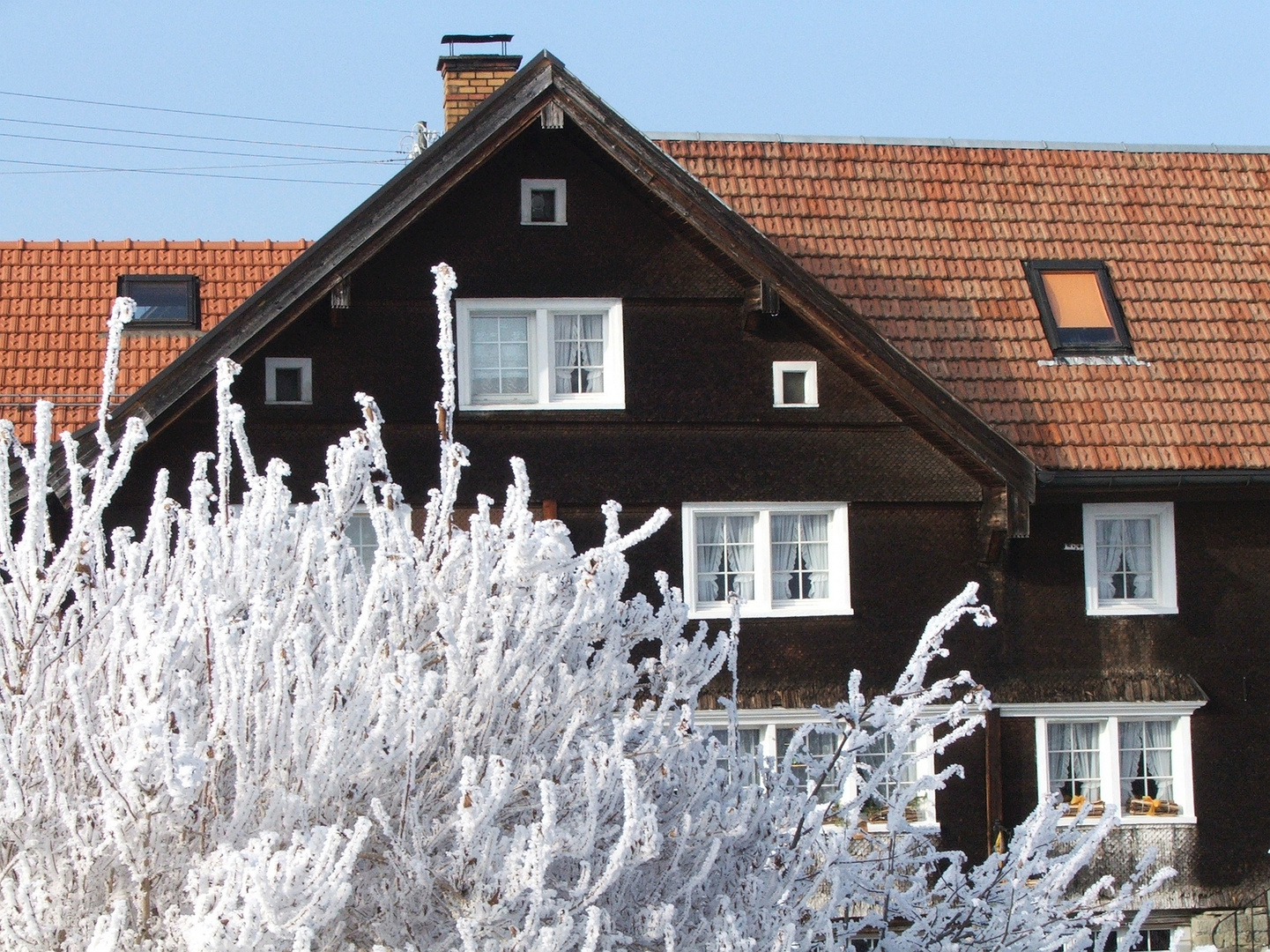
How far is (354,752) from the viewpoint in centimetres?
464

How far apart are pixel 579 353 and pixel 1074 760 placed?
5.96 m

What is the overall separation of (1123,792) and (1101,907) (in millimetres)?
8326

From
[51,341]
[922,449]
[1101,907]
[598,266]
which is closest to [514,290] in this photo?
[598,266]

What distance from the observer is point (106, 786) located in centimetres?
445

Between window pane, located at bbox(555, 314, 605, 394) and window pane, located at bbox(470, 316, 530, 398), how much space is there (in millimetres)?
309

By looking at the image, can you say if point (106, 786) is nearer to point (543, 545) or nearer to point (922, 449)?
point (543, 545)

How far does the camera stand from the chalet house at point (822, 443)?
535 inches

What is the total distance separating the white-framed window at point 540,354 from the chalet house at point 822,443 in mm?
26

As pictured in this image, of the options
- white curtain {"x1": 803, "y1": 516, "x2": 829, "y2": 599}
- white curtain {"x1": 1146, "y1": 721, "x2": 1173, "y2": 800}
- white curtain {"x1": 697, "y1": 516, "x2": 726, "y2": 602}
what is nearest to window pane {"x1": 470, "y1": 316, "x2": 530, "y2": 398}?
white curtain {"x1": 697, "y1": 516, "x2": 726, "y2": 602}

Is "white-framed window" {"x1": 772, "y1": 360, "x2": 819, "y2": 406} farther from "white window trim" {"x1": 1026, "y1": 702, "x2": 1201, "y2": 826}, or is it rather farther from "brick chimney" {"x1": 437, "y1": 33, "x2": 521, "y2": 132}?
"brick chimney" {"x1": 437, "y1": 33, "x2": 521, "y2": 132}

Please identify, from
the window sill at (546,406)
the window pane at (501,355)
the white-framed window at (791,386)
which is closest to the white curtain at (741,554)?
the white-framed window at (791,386)

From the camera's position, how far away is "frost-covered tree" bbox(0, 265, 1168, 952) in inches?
176

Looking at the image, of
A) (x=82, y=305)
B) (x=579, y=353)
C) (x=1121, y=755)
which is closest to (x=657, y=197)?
(x=579, y=353)

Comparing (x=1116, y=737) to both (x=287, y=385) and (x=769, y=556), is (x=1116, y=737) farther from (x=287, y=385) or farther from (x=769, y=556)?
(x=287, y=385)
